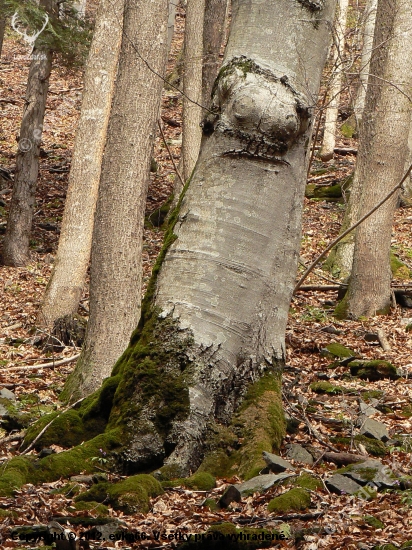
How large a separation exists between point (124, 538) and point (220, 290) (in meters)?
1.67

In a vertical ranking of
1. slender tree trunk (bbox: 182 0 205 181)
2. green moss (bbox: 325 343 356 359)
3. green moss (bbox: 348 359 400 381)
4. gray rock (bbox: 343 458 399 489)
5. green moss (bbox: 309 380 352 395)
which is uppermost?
slender tree trunk (bbox: 182 0 205 181)

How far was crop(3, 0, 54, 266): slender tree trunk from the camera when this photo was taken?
46.2ft

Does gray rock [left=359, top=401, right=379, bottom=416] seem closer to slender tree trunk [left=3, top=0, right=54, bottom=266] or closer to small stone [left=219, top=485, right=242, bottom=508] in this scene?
small stone [left=219, top=485, right=242, bottom=508]

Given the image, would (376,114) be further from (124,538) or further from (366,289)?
(124,538)

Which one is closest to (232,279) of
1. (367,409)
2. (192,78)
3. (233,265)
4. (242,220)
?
(233,265)

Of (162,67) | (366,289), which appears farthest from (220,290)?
(366,289)

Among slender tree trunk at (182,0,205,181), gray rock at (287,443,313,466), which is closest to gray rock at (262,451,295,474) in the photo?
gray rock at (287,443,313,466)

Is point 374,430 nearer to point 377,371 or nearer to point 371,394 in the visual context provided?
point 371,394

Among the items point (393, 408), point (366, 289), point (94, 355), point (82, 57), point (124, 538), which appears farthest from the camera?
point (82, 57)

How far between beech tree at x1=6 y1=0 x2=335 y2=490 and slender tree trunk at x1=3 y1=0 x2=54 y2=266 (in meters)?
10.5

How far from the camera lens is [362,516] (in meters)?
3.24

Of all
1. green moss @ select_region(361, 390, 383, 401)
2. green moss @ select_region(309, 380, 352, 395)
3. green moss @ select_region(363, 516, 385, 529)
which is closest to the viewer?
green moss @ select_region(363, 516, 385, 529)

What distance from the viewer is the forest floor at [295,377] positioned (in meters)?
3.14

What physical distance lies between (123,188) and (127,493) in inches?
168
